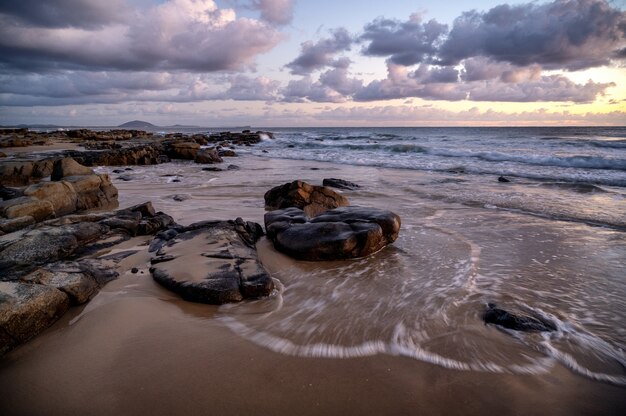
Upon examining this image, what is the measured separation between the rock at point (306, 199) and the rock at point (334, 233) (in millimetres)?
1535

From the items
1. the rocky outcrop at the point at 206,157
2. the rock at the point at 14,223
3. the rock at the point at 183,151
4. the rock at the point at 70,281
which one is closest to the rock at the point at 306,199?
the rock at the point at 14,223

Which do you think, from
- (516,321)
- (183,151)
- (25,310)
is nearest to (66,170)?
(25,310)

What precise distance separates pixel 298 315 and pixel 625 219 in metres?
7.11

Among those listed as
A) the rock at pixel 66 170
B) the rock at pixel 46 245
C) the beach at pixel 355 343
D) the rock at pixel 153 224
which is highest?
the rock at pixel 66 170

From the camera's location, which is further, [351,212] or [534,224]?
[534,224]

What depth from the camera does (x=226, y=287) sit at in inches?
125

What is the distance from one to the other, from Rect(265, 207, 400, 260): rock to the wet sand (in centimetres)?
19

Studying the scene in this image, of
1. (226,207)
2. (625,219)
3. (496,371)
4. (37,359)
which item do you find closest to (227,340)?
(37,359)

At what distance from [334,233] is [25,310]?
3.16m

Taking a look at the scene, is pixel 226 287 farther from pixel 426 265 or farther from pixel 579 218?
pixel 579 218

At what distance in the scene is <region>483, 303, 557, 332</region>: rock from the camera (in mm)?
2809

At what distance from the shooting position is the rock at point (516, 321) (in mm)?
2809

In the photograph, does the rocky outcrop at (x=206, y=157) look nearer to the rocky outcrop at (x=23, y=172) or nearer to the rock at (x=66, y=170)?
the rocky outcrop at (x=23, y=172)

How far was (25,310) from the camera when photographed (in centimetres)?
245
